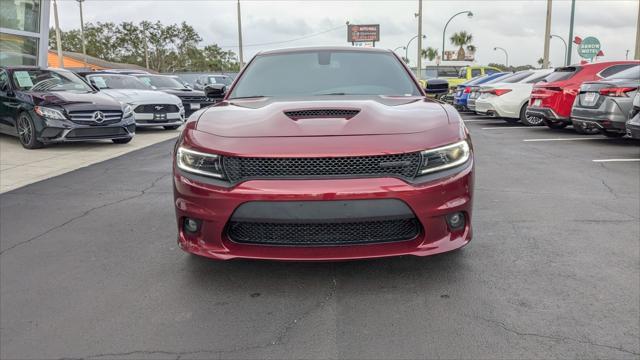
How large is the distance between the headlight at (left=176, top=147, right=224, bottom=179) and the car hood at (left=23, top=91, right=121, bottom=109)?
7.60 metres

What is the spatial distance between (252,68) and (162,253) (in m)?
1.76

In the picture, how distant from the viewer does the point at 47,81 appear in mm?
10594

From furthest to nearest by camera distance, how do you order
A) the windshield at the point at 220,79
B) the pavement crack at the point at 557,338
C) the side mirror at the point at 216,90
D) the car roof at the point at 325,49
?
1. the windshield at the point at 220,79
2. the side mirror at the point at 216,90
3. the car roof at the point at 325,49
4. the pavement crack at the point at 557,338

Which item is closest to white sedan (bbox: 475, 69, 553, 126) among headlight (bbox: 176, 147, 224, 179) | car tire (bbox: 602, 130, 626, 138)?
car tire (bbox: 602, 130, 626, 138)

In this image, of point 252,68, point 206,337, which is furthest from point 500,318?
point 252,68

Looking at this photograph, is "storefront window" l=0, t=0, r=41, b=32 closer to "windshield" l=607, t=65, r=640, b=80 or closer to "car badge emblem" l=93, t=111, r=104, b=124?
"car badge emblem" l=93, t=111, r=104, b=124

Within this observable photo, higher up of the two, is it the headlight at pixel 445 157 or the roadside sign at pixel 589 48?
the roadside sign at pixel 589 48

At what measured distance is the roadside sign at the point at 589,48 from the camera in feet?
76.8

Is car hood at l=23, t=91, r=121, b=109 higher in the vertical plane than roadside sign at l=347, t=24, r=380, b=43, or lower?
lower

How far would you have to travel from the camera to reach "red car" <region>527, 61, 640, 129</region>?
10.9 metres

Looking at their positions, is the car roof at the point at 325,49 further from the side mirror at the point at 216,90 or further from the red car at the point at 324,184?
the red car at the point at 324,184

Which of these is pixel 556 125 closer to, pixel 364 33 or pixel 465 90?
pixel 465 90

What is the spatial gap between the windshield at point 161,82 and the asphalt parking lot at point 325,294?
1151 centimetres

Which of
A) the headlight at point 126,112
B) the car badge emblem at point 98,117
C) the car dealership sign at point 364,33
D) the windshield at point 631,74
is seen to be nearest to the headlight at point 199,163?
the car badge emblem at point 98,117
